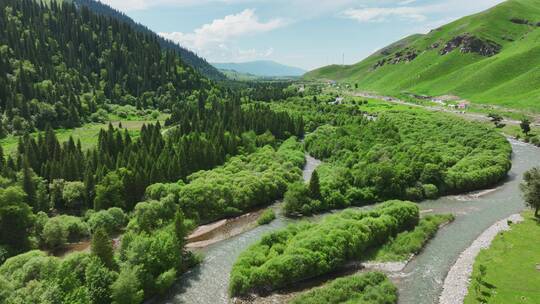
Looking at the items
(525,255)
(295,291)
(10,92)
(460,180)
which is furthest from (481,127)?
(10,92)

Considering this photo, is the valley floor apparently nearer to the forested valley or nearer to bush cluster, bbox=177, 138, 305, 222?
the forested valley

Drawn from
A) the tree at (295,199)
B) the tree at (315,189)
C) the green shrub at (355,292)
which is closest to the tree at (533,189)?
the green shrub at (355,292)

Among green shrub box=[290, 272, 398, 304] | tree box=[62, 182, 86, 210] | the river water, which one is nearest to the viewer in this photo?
green shrub box=[290, 272, 398, 304]

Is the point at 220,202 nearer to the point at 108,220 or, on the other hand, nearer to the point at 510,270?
the point at 108,220

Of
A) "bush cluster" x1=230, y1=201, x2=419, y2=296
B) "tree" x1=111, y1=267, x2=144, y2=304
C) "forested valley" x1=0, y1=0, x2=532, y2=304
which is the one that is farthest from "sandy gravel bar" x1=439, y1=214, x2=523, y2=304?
"tree" x1=111, y1=267, x2=144, y2=304

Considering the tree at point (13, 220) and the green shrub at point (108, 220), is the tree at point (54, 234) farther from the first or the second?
the green shrub at point (108, 220)

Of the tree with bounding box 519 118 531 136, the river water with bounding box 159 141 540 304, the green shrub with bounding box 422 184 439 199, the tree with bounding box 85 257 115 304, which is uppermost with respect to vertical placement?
the tree with bounding box 519 118 531 136
